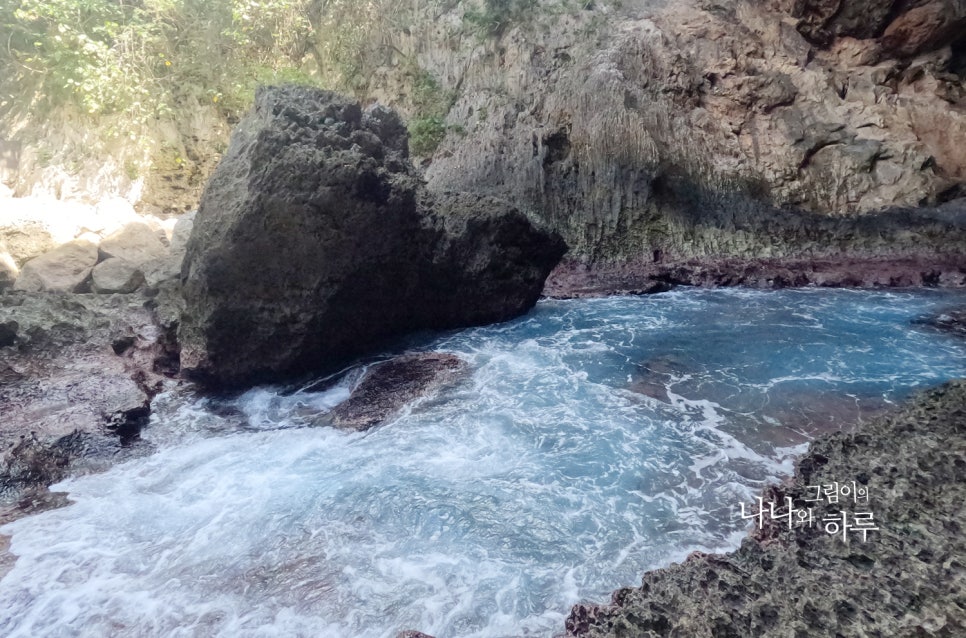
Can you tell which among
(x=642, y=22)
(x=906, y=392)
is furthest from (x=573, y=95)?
(x=906, y=392)

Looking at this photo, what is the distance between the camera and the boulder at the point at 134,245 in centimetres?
1083

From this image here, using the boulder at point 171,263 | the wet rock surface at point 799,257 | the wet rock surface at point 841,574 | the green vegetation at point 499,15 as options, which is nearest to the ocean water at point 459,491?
the wet rock surface at point 841,574

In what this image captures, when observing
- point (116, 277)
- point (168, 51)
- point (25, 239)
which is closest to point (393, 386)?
point (116, 277)

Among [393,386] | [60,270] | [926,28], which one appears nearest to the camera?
[393,386]

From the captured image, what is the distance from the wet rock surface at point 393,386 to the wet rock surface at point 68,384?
2023mm

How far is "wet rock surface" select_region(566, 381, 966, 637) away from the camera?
2781mm

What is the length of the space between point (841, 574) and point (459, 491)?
274 cm

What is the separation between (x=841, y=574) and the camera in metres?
3.11

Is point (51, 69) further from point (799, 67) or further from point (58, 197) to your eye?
point (799, 67)

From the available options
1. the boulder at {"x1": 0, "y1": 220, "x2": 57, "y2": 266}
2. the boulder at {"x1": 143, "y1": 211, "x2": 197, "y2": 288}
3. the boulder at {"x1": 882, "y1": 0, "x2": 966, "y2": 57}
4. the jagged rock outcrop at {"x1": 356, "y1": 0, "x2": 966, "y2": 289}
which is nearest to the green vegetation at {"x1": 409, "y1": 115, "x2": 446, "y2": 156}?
the jagged rock outcrop at {"x1": 356, "y1": 0, "x2": 966, "y2": 289}

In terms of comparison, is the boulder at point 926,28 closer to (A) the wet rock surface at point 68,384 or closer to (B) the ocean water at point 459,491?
(B) the ocean water at point 459,491

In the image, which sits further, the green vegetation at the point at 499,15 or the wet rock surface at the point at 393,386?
the green vegetation at the point at 499,15

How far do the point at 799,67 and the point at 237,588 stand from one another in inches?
526

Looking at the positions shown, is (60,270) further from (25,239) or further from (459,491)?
(459,491)
